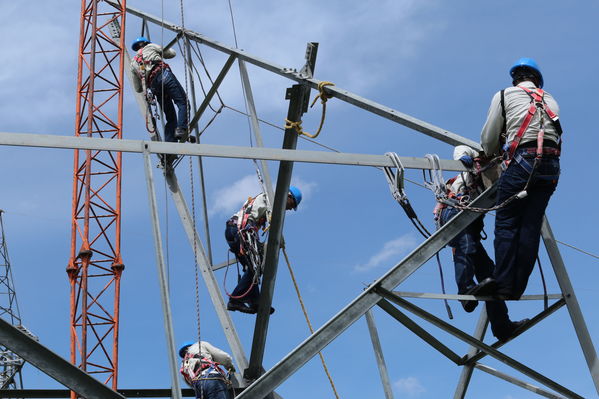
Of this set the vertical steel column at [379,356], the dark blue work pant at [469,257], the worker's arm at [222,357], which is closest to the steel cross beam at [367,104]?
the dark blue work pant at [469,257]

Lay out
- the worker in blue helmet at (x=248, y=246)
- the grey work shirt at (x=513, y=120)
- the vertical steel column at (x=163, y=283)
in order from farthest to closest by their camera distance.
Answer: the worker in blue helmet at (x=248, y=246) → the grey work shirt at (x=513, y=120) → the vertical steel column at (x=163, y=283)

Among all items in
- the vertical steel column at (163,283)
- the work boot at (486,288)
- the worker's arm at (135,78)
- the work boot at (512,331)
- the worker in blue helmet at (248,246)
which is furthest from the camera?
the worker's arm at (135,78)

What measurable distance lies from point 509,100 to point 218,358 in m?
4.60

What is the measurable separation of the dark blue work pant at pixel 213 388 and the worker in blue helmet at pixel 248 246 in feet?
3.38

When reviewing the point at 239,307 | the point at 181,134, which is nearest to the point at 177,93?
the point at 181,134

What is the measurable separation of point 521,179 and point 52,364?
425 cm

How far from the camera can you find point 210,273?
467 inches

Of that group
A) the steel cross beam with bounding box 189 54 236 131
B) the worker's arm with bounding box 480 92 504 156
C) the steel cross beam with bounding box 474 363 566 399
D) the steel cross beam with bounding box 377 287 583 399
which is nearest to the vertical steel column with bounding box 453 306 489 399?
the steel cross beam with bounding box 474 363 566 399

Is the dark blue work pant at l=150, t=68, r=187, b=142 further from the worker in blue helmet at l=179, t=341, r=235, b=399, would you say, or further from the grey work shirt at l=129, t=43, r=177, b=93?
the worker in blue helmet at l=179, t=341, r=235, b=399

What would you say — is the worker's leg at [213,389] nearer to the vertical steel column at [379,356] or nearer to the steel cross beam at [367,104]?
the vertical steel column at [379,356]

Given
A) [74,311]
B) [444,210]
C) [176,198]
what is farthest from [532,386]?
[74,311]

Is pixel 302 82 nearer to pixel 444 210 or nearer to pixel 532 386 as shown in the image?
pixel 444 210

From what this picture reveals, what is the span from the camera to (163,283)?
27.3 feet

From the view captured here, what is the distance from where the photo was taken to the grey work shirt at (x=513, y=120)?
29.1ft
